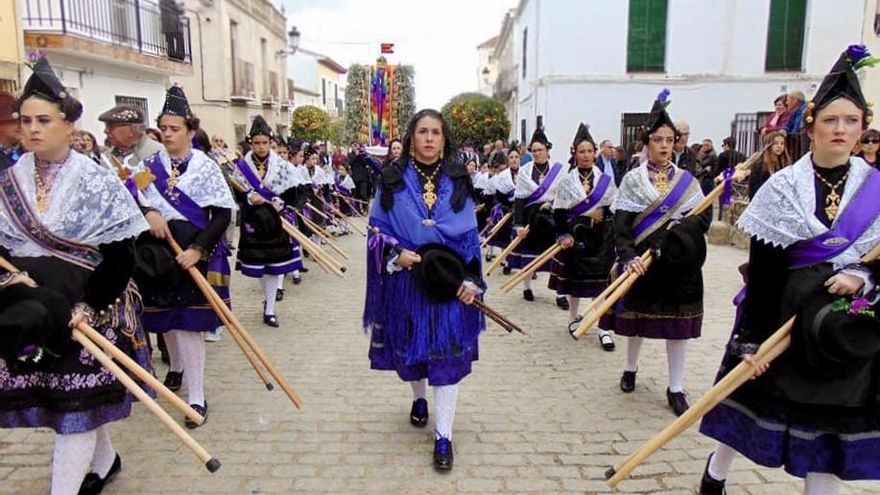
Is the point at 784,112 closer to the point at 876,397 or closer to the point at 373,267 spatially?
the point at 876,397

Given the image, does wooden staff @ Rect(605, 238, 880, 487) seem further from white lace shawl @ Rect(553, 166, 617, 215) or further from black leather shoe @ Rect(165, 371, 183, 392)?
black leather shoe @ Rect(165, 371, 183, 392)

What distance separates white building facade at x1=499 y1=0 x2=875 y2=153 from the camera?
20078 millimetres

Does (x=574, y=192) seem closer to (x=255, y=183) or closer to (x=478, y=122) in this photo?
(x=255, y=183)

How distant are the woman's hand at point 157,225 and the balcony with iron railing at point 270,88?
22.4 m

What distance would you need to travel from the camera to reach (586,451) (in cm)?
423

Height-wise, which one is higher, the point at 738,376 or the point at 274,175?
the point at 274,175

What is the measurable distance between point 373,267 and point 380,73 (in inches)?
562

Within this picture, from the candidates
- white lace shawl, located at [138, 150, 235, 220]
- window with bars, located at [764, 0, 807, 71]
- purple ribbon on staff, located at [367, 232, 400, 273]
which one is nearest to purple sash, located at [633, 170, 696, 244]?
purple ribbon on staff, located at [367, 232, 400, 273]

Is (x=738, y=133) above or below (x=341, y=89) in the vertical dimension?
below

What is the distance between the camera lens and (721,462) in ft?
11.5

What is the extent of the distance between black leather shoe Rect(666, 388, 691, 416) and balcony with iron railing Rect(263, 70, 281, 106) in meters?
23.1

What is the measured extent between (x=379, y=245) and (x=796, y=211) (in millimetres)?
2183

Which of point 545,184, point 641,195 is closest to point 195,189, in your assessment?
point 641,195

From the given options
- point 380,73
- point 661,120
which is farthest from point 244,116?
point 661,120
